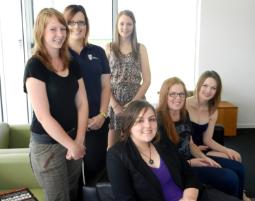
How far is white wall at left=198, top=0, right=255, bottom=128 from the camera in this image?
4754 millimetres

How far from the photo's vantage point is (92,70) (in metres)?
2.17

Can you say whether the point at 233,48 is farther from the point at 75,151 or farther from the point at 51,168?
the point at 51,168

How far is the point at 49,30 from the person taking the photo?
5.42ft

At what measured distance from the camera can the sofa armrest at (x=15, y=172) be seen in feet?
7.29

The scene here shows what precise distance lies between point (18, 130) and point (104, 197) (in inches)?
58.4

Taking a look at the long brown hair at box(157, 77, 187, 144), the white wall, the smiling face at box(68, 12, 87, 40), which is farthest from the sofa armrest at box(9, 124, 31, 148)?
the white wall

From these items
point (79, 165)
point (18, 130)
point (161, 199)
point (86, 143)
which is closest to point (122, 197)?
point (161, 199)

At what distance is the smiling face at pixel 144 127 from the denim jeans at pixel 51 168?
1.39ft

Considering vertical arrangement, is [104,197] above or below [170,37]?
below

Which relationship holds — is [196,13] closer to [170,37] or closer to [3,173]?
[170,37]

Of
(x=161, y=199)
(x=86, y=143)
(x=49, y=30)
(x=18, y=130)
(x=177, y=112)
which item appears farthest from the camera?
(x=18, y=130)

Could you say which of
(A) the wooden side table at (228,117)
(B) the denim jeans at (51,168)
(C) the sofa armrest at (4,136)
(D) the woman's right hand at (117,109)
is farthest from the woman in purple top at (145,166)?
(A) the wooden side table at (228,117)

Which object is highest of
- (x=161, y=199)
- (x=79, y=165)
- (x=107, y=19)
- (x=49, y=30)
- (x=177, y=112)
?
(x=107, y=19)

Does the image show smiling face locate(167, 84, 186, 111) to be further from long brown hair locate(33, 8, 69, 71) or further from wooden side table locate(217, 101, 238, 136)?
wooden side table locate(217, 101, 238, 136)
